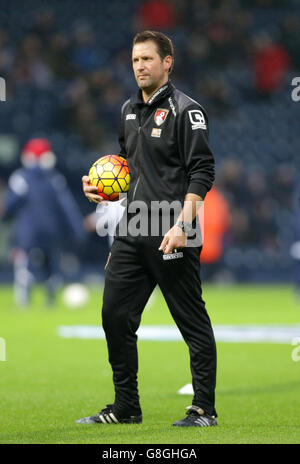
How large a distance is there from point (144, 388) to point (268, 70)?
19.1 m

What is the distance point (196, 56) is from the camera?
2575 centimetres

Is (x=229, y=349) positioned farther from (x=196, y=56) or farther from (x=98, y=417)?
(x=196, y=56)

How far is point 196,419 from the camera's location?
593 centimetres

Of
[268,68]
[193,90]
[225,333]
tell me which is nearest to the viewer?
[225,333]

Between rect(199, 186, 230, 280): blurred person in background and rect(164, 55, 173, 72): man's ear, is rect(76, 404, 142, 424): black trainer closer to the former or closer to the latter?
rect(164, 55, 173, 72): man's ear

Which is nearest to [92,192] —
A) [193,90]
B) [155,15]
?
[193,90]

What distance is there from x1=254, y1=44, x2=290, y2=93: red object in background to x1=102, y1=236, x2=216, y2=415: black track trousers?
67.5ft

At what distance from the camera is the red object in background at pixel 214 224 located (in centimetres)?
2102

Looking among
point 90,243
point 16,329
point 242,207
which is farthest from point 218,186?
point 16,329

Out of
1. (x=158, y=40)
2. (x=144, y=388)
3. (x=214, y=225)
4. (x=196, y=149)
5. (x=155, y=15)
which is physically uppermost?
(x=155, y=15)

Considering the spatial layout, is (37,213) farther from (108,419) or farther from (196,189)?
(196,189)

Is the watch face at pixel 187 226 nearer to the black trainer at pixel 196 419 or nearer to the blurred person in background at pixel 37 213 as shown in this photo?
the black trainer at pixel 196 419

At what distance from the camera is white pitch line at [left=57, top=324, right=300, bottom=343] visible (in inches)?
456

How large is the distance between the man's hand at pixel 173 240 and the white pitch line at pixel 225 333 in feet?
18.6
